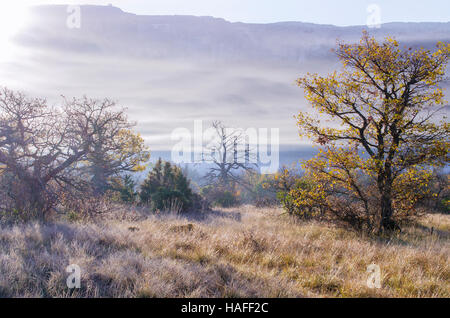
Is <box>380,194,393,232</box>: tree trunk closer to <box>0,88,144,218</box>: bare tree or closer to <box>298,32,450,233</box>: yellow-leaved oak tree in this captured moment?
<box>298,32,450,233</box>: yellow-leaved oak tree

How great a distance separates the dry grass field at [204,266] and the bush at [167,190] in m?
8.94

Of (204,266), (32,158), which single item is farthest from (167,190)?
(204,266)

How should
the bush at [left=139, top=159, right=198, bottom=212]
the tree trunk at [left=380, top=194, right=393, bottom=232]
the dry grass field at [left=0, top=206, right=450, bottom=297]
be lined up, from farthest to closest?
the bush at [left=139, top=159, right=198, bottom=212] → the tree trunk at [left=380, top=194, right=393, bottom=232] → the dry grass field at [left=0, top=206, right=450, bottom=297]

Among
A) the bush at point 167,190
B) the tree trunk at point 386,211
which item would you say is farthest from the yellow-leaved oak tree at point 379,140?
the bush at point 167,190

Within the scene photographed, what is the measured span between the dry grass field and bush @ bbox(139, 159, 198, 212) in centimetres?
894

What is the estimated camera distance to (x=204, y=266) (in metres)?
5.20

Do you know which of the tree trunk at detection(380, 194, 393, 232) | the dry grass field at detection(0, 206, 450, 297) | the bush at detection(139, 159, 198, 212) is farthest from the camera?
the bush at detection(139, 159, 198, 212)

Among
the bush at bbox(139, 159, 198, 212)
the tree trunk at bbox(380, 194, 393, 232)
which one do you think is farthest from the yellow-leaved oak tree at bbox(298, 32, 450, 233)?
the bush at bbox(139, 159, 198, 212)

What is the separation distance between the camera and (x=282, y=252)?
20.6 feet

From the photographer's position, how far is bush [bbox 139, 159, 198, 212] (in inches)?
662

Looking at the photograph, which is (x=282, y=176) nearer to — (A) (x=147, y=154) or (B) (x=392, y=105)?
(B) (x=392, y=105)

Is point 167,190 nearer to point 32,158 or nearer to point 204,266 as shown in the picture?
point 32,158

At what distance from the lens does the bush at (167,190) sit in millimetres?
16812
